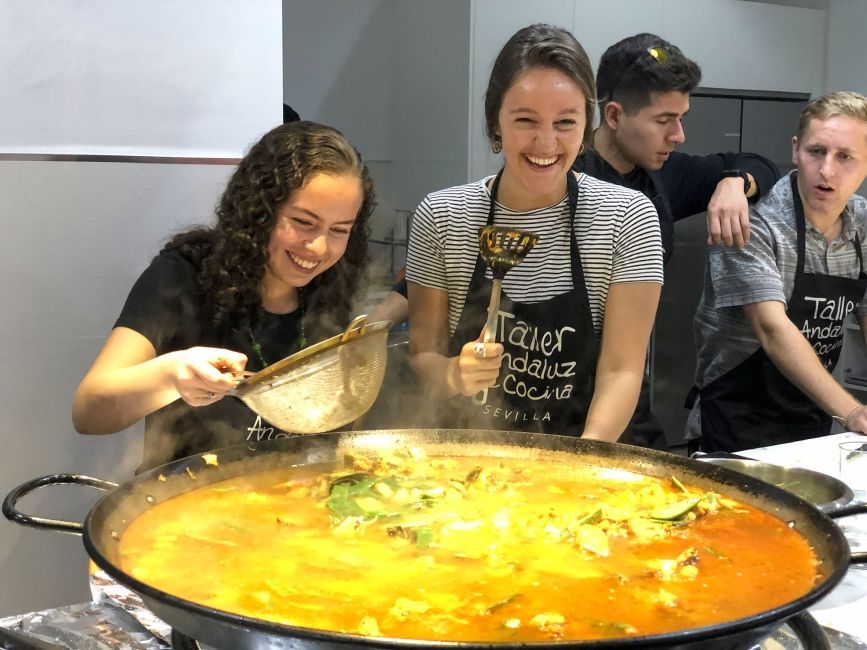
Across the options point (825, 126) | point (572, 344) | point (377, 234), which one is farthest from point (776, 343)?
point (377, 234)

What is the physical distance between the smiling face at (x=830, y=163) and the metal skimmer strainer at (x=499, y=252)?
138 cm

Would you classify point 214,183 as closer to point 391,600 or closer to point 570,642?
point 391,600

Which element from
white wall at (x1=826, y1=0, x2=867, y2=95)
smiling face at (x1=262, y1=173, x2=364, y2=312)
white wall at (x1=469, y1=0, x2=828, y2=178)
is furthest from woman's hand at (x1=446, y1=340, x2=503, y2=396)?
white wall at (x1=826, y1=0, x2=867, y2=95)

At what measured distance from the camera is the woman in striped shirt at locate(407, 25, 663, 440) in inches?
71.4

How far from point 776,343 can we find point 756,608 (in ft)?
5.36

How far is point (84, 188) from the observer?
2.20 meters

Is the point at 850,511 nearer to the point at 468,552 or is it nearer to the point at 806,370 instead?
the point at 468,552

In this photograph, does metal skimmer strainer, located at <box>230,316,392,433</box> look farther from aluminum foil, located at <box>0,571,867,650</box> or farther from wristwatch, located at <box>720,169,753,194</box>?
wristwatch, located at <box>720,169,753,194</box>

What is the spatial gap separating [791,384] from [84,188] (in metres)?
2.01

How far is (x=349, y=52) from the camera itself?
184 inches

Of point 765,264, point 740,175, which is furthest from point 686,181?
point 765,264

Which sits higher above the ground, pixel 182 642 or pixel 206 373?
pixel 206 373

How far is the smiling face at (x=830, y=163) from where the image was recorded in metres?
2.59

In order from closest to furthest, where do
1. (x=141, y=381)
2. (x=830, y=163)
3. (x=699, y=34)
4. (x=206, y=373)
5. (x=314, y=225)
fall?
(x=206, y=373)
(x=141, y=381)
(x=314, y=225)
(x=830, y=163)
(x=699, y=34)
